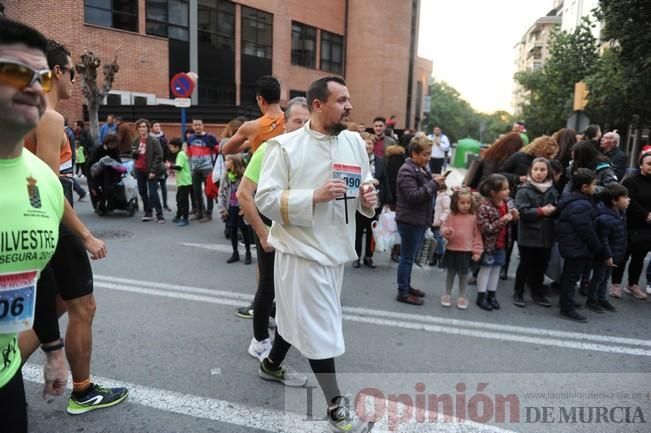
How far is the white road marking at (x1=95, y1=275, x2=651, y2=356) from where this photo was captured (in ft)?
14.3

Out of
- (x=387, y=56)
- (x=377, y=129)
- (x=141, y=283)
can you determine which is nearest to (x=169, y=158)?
(x=377, y=129)

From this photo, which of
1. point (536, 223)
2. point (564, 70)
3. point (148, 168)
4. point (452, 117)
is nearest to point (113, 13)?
point (148, 168)

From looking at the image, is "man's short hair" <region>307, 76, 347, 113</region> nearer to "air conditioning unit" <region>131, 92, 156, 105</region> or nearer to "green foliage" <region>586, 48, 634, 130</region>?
"green foliage" <region>586, 48, 634, 130</region>

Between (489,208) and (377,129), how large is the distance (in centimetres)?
350

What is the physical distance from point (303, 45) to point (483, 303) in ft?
100

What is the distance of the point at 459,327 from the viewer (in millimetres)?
4699

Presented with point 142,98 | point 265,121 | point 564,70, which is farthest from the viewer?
point 564,70

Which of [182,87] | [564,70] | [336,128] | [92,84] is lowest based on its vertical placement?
[336,128]

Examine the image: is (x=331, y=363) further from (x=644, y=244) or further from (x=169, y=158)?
(x=169, y=158)

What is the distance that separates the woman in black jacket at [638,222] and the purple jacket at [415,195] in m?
2.41

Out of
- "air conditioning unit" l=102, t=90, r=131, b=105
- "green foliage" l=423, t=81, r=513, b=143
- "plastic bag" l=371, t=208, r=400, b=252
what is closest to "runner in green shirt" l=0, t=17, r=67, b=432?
"plastic bag" l=371, t=208, r=400, b=252

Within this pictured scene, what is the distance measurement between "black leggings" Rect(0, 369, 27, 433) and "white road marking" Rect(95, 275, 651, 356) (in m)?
3.34

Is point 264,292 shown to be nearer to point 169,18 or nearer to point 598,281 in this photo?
point 598,281

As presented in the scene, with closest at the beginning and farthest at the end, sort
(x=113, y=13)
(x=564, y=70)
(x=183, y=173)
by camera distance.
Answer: (x=183, y=173) < (x=113, y=13) < (x=564, y=70)
